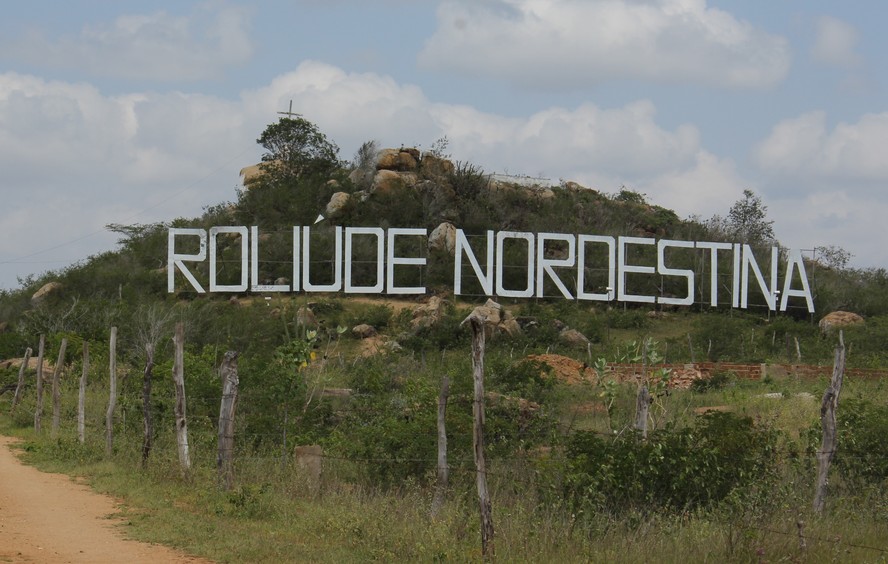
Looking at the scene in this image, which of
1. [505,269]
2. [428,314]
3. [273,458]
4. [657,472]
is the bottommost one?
[273,458]

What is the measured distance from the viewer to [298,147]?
56938 millimetres

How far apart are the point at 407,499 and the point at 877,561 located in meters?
5.02

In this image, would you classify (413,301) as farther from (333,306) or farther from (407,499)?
(407,499)

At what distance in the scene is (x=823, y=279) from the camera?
52281 millimetres

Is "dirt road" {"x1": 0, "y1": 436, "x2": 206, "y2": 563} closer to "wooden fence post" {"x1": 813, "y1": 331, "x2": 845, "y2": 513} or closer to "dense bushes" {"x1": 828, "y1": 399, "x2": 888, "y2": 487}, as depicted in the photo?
"wooden fence post" {"x1": 813, "y1": 331, "x2": 845, "y2": 513}

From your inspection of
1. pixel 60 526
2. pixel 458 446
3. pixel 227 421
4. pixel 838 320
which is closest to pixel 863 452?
pixel 458 446

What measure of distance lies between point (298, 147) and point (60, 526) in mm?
45718

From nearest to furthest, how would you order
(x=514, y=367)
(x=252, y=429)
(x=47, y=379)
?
Answer: (x=252, y=429)
(x=514, y=367)
(x=47, y=379)

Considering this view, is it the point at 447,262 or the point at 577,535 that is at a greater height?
the point at 447,262

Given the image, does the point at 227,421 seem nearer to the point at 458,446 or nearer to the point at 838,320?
the point at 458,446

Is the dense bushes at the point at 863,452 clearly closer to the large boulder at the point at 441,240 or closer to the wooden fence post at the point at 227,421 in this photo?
the wooden fence post at the point at 227,421

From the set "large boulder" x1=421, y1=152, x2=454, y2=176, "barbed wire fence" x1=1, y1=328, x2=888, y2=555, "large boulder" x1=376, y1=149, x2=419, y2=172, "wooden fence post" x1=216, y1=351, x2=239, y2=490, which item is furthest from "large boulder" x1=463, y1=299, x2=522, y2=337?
"wooden fence post" x1=216, y1=351, x2=239, y2=490

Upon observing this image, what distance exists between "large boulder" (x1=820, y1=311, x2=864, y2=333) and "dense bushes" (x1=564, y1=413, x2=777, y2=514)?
3149 cm

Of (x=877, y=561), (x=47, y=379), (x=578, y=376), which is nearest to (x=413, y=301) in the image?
(x=578, y=376)
